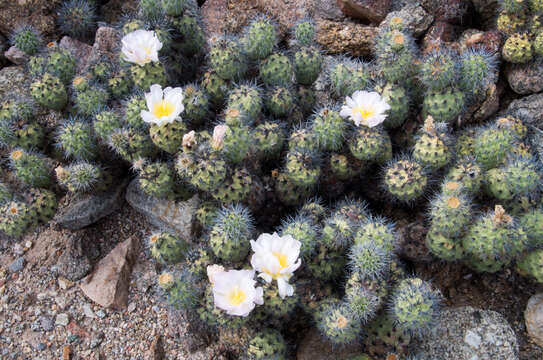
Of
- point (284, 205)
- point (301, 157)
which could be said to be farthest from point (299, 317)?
point (301, 157)

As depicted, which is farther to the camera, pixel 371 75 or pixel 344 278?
pixel 371 75

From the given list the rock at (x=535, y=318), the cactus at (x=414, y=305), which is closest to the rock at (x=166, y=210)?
the cactus at (x=414, y=305)

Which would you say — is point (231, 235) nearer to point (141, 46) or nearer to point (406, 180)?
point (406, 180)

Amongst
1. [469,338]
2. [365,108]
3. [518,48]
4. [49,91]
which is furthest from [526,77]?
[49,91]

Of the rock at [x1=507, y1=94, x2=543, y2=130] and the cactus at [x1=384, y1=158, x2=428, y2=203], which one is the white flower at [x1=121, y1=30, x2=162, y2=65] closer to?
the cactus at [x1=384, y1=158, x2=428, y2=203]

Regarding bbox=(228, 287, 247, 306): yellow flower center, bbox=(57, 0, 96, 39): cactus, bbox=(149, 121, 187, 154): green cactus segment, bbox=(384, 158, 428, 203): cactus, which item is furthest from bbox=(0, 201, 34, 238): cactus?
bbox=(384, 158, 428, 203): cactus

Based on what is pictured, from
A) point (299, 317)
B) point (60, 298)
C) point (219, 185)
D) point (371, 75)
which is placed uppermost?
point (371, 75)

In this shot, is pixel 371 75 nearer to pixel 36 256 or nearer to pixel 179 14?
pixel 179 14
